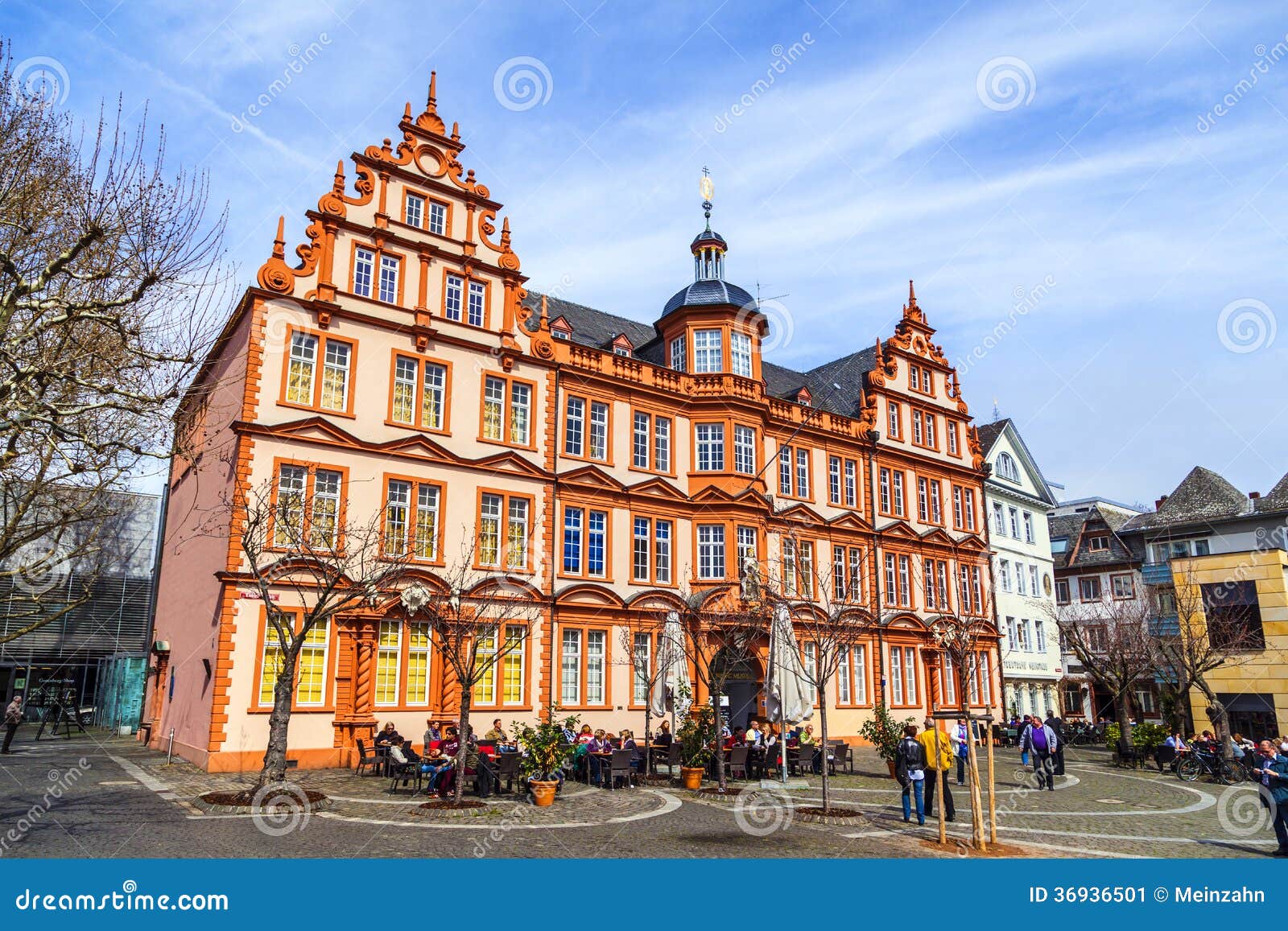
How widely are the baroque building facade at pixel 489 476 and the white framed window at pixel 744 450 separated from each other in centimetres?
9

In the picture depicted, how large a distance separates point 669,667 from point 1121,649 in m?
19.2

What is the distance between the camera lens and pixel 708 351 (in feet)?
112

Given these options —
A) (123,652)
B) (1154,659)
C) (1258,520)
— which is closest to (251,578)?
(123,652)

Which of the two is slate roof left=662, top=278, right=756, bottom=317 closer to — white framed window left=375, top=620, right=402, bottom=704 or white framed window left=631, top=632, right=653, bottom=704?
white framed window left=631, top=632, right=653, bottom=704

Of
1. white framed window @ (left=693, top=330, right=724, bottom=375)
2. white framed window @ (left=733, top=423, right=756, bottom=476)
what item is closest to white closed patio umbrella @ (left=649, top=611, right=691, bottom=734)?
Result: white framed window @ (left=733, top=423, right=756, bottom=476)

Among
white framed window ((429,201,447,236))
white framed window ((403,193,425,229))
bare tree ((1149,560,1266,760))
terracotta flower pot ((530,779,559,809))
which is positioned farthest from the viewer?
bare tree ((1149,560,1266,760))

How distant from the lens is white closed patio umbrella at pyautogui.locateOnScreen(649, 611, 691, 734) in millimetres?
23984

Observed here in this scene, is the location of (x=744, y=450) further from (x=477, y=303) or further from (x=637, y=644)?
(x=477, y=303)

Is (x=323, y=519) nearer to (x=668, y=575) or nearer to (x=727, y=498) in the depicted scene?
(x=668, y=575)

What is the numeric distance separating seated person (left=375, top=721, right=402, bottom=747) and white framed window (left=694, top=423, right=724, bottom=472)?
49.1 feet

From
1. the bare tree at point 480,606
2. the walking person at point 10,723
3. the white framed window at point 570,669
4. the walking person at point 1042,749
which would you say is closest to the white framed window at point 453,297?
the bare tree at point 480,606

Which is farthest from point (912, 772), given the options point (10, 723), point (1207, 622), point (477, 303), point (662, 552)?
point (1207, 622)

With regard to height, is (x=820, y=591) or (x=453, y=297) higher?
(x=453, y=297)

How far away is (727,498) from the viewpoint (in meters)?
31.9
